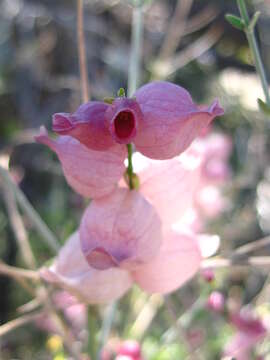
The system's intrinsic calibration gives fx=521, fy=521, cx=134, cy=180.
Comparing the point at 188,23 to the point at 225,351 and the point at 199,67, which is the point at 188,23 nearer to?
the point at 199,67

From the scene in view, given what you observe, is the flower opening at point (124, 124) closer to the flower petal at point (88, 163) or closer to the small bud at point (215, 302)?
the flower petal at point (88, 163)

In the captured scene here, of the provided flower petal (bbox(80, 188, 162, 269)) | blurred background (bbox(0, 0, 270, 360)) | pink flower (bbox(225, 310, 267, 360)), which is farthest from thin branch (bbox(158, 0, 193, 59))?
flower petal (bbox(80, 188, 162, 269))

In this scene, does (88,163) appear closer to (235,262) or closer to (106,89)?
(235,262)

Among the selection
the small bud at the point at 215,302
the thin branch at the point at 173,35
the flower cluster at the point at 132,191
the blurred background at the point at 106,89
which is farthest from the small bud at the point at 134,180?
the thin branch at the point at 173,35

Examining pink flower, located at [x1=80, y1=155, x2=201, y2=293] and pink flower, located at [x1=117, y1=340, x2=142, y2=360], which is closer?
pink flower, located at [x1=80, y1=155, x2=201, y2=293]

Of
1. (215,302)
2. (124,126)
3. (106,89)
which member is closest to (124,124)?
(124,126)

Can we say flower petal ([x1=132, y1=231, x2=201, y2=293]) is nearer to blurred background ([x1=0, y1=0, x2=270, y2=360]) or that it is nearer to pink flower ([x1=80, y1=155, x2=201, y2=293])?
pink flower ([x1=80, y1=155, x2=201, y2=293])
